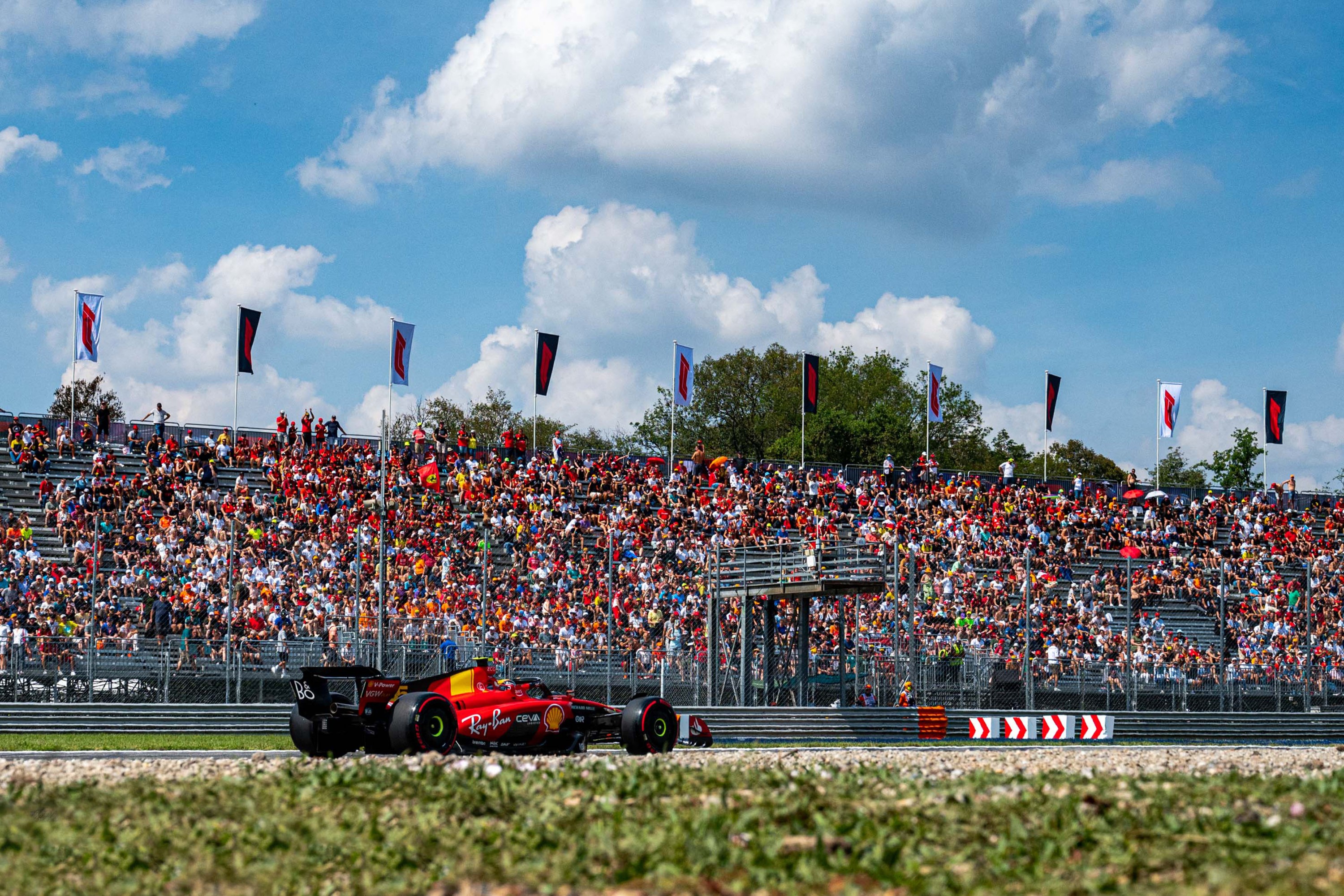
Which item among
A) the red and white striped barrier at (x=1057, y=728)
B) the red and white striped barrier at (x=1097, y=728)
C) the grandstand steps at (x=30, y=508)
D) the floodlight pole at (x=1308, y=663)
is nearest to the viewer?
the red and white striped barrier at (x=1057, y=728)

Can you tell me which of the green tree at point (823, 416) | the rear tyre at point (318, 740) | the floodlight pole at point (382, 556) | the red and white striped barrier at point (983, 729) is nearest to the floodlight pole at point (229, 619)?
the floodlight pole at point (382, 556)

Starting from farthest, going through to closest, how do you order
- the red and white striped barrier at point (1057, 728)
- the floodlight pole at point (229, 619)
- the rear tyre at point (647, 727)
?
the red and white striped barrier at point (1057, 728) < the floodlight pole at point (229, 619) < the rear tyre at point (647, 727)

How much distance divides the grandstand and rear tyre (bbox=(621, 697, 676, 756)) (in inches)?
269

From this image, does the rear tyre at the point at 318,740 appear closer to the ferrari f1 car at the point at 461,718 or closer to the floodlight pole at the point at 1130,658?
the ferrari f1 car at the point at 461,718

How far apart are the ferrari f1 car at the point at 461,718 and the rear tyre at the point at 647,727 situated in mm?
12

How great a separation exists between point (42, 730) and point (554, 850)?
18.5 meters

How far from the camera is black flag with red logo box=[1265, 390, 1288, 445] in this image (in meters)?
→ 56.5

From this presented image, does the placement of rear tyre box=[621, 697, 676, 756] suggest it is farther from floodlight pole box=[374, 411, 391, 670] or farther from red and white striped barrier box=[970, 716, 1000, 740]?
red and white striped barrier box=[970, 716, 1000, 740]


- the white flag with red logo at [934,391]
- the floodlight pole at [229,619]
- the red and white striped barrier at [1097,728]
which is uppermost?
the white flag with red logo at [934,391]

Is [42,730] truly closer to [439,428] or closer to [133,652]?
[133,652]

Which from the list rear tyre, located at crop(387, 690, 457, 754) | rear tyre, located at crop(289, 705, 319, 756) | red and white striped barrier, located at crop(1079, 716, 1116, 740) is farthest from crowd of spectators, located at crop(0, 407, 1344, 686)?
rear tyre, located at crop(387, 690, 457, 754)

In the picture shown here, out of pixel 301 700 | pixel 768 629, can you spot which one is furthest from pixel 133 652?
pixel 768 629

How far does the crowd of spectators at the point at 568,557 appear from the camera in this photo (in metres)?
30.3

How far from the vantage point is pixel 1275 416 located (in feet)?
187
